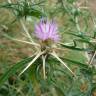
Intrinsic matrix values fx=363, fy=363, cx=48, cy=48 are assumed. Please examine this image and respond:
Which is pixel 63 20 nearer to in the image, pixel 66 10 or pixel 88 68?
pixel 66 10

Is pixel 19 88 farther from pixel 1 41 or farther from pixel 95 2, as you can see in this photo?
pixel 95 2

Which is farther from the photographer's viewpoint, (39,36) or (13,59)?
(13,59)

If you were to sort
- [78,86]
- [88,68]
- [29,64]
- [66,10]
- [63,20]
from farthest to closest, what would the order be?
[63,20] → [66,10] → [78,86] → [88,68] → [29,64]

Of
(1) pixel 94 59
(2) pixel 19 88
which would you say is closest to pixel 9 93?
(2) pixel 19 88

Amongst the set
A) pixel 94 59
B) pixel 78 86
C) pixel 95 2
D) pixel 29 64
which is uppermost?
pixel 29 64

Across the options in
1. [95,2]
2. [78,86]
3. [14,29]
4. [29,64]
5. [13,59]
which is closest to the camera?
[29,64]

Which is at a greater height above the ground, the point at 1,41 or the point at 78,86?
the point at 78,86
